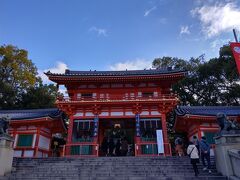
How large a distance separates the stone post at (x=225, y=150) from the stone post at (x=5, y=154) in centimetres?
998

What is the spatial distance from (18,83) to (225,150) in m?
28.9

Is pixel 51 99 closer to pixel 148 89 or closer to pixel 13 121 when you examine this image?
pixel 13 121

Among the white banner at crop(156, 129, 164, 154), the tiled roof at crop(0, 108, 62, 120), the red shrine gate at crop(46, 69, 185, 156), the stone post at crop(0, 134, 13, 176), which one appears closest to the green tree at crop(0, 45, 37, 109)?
the tiled roof at crop(0, 108, 62, 120)

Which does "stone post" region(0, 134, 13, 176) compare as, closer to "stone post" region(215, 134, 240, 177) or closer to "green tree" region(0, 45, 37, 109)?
"stone post" region(215, 134, 240, 177)

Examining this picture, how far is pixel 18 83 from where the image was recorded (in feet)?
101

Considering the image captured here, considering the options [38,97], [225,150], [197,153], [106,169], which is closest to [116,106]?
[106,169]

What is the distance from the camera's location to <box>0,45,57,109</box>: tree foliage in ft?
96.8

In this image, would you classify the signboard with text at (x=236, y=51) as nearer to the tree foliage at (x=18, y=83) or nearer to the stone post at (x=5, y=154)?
the stone post at (x=5, y=154)

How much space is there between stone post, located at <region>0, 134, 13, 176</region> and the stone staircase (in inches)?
14.1

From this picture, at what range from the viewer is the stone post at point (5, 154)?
1004cm

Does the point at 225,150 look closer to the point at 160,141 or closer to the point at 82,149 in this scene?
the point at 160,141

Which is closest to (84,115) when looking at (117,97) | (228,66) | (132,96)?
(117,97)

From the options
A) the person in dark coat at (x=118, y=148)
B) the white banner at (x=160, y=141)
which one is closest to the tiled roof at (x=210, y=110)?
the white banner at (x=160, y=141)

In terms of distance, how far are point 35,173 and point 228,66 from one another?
27207 millimetres
